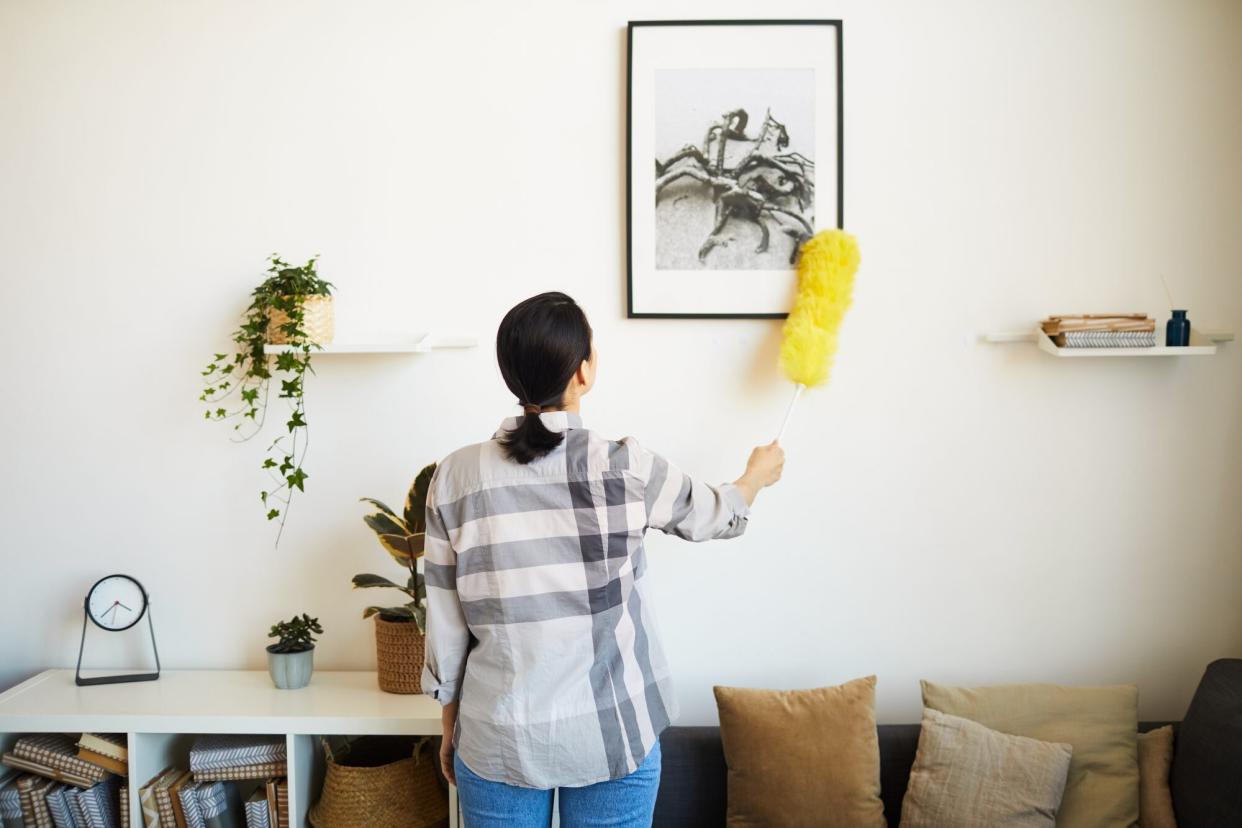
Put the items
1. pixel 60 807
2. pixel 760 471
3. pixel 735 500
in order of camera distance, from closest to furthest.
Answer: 1. pixel 735 500
2. pixel 760 471
3. pixel 60 807

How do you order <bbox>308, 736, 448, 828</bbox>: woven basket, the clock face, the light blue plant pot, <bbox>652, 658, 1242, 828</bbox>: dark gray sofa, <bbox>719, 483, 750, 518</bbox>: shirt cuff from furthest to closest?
the clock face, the light blue plant pot, <bbox>308, 736, 448, 828</bbox>: woven basket, <bbox>652, 658, 1242, 828</bbox>: dark gray sofa, <bbox>719, 483, 750, 518</bbox>: shirt cuff

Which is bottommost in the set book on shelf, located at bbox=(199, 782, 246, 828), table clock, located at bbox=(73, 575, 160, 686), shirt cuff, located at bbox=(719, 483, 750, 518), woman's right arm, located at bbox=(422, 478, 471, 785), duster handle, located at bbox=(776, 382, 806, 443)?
book on shelf, located at bbox=(199, 782, 246, 828)

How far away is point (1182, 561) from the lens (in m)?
2.51

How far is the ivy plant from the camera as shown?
7.71 ft

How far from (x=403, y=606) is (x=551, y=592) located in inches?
34.3

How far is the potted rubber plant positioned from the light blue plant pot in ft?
0.60

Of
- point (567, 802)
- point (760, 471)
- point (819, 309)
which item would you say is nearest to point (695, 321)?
point (819, 309)

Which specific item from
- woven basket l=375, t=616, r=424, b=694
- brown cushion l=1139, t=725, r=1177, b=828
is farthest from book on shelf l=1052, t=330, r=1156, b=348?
woven basket l=375, t=616, r=424, b=694

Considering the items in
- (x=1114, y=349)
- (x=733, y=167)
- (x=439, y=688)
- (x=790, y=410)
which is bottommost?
(x=439, y=688)

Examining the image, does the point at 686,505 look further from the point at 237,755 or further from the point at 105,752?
the point at 105,752

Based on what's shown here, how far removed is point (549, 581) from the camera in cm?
167

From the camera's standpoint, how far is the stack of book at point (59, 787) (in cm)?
231

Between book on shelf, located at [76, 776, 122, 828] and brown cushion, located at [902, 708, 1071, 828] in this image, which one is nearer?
brown cushion, located at [902, 708, 1071, 828]

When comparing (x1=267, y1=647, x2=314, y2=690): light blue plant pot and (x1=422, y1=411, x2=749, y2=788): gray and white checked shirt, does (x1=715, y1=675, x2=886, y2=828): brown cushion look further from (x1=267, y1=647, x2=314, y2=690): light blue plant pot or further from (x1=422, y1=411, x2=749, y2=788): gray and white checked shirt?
(x1=267, y1=647, x2=314, y2=690): light blue plant pot
